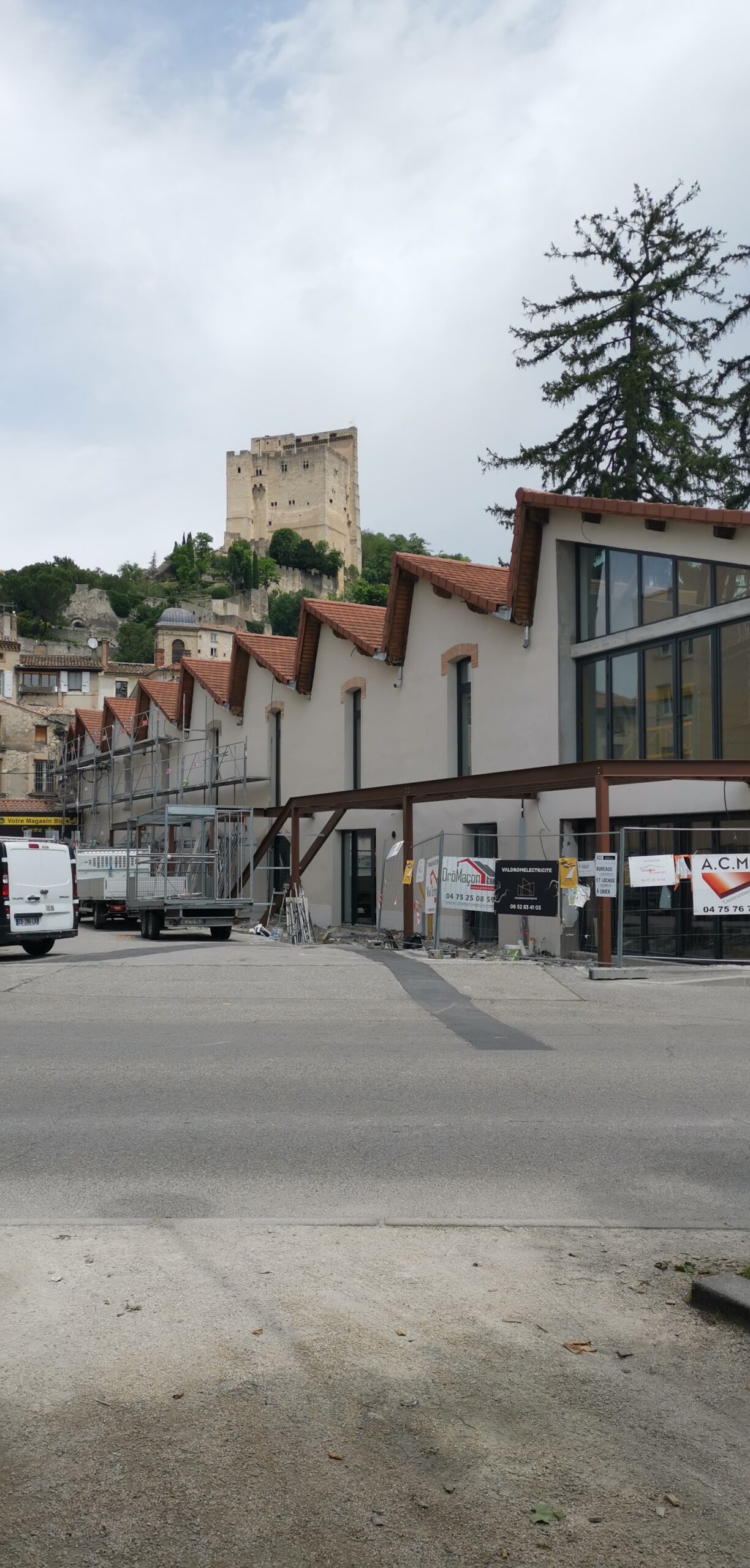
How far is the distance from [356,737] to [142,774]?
19.8 meters

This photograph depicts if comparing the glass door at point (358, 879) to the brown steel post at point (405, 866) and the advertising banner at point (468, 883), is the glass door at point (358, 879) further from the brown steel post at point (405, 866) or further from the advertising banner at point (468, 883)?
the advertising banner at point (468, 883)

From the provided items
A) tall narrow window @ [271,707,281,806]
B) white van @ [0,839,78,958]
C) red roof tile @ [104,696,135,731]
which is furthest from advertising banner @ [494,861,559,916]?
red roof tile @ [104,696,135,731]

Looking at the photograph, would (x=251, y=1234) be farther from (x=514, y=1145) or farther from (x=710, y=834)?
(x=710, y=834)

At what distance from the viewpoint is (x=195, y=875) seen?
1264 inches

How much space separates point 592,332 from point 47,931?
2554cm

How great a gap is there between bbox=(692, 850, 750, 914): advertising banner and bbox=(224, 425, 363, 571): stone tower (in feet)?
482

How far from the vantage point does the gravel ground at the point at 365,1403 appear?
3.43 m

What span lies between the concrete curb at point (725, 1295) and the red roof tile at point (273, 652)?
30633mm

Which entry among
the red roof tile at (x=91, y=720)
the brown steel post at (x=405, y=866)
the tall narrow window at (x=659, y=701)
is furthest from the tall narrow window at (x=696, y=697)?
the red roof tile at (x=91, y=720)

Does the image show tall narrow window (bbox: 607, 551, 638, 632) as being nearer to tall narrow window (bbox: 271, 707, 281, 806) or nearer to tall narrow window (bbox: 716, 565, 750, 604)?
tall narrow window (bbox: 716, 565, 750, 604)

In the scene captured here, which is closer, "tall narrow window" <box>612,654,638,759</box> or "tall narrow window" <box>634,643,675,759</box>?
"tall narrow window" <box>634,643,675,759</box>

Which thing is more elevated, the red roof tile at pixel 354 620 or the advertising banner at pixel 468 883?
the red roof tile at pixel 354 620

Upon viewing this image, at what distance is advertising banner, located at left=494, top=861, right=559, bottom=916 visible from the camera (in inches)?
760

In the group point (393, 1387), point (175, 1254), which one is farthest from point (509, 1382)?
point (175, 1254)
